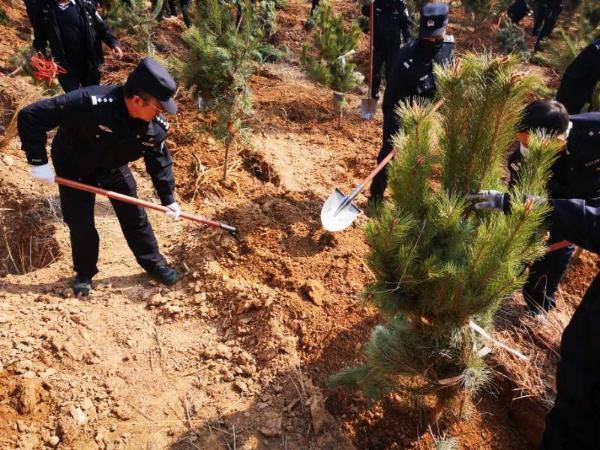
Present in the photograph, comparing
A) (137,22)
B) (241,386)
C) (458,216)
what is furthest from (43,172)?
(137,22)

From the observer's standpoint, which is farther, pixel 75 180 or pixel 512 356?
pixel 75 180

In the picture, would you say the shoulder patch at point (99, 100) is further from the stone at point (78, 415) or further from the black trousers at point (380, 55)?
the black trousers at point (380, 55)

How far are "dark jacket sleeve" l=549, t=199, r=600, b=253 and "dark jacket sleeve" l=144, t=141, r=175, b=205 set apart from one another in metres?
2.39

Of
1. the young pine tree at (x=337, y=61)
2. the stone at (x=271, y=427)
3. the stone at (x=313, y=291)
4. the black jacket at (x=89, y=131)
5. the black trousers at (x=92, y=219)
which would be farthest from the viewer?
the young pine tree at (x=337, y=61)

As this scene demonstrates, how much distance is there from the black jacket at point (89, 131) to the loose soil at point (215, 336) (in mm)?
991

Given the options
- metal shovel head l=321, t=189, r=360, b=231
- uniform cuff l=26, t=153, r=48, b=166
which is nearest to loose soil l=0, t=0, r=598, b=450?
metal shovel head l=321, t=189, r=360, b=231

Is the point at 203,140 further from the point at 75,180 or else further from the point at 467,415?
the point at 467,415

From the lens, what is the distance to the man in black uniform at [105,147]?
8.71 feet

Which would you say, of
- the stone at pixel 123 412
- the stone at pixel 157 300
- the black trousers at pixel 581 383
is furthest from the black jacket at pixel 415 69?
the stone at pixel 123 412

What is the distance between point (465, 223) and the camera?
1743 millimetres

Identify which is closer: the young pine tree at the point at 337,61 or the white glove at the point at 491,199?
the white glove at the point at 491,199

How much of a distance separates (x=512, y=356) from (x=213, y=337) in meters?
1.88

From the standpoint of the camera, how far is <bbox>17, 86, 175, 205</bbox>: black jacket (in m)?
2.69

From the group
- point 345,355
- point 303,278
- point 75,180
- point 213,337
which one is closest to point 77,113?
point 75,180
